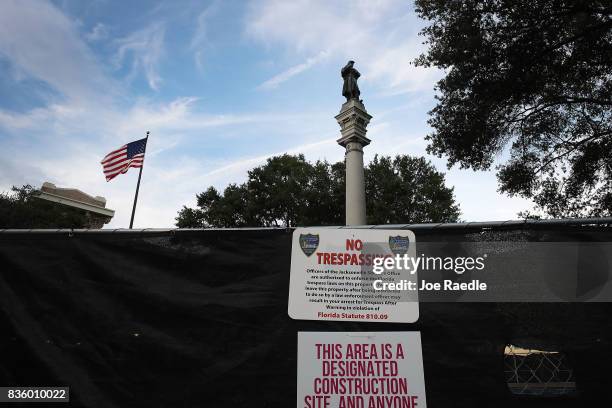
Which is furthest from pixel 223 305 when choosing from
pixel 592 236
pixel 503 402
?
pixel 592 236

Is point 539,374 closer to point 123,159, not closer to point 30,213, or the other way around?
point 123,159

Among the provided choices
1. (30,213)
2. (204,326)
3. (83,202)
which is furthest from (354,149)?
(83,202)

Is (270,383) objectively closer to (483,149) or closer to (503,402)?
(503,402)

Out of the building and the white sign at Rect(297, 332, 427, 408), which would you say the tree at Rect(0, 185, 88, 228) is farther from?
the white sign at Rect(297, 332, 427, 408)

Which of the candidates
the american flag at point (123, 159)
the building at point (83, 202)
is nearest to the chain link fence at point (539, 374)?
the american flag at point (123, 159)

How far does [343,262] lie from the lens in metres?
2.64

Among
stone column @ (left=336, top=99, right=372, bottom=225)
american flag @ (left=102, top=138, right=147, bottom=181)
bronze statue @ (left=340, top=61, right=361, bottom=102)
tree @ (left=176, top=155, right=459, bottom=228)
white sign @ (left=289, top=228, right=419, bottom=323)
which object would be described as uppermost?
tree @ (left=176, top=155, right=459, bottom=228)

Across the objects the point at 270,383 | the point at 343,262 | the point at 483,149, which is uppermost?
the point at 483,149

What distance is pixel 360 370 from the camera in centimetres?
249

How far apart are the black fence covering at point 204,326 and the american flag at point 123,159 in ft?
55.9

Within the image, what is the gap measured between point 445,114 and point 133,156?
1501cm

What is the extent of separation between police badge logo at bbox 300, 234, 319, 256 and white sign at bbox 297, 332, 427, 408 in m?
0.55

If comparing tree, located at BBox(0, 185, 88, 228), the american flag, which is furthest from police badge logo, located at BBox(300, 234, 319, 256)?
tree, located at BBox(0, 185, 88, 228)

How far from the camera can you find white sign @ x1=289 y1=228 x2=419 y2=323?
2.56 m
